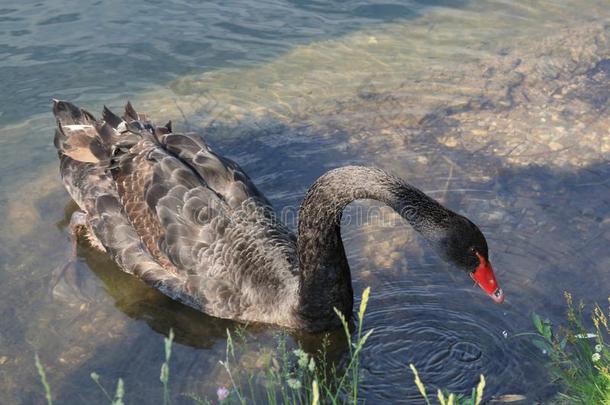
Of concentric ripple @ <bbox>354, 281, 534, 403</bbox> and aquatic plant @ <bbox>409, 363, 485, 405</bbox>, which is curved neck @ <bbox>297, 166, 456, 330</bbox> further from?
aquatic plant @ <bbox>409, 363, 485, 405</bbox>

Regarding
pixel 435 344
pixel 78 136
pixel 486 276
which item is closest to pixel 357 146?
pixel 78 136

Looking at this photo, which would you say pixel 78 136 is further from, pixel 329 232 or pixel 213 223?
pixel 329 232

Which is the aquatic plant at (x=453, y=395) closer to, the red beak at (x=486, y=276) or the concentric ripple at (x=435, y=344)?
the concentric ripple at (x=435, y=344)

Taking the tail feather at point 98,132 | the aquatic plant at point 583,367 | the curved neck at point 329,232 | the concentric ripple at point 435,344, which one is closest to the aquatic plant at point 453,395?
the concentric ripple at point 435,344

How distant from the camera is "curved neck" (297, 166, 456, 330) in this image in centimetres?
495

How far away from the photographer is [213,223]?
578 cm

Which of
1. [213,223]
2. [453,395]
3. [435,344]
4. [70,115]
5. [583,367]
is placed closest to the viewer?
[453,395]

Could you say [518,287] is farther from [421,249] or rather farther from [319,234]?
[319,234]

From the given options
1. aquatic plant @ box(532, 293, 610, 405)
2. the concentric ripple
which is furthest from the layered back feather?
aquatic plant @ box(532, 293, 610, 405)

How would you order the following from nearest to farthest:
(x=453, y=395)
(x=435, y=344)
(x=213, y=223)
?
(x=453, y=395) < (x=435, y=344) < (x=213, y=223)

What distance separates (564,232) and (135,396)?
334 cm

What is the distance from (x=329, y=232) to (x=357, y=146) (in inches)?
90.2

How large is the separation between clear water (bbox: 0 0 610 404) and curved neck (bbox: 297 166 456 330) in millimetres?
263

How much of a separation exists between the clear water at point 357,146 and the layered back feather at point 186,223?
193mm
